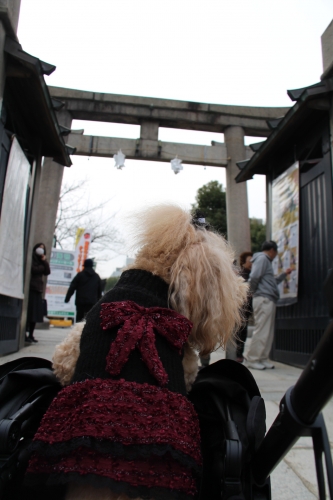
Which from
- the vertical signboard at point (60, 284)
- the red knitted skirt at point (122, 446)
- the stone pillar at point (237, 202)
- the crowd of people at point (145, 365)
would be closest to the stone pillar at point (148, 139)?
the stone pillar at point (237, 202)

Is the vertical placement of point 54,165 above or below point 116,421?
above

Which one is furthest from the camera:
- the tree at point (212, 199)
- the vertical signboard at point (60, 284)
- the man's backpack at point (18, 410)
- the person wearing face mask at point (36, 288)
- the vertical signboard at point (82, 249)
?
the tree at point (212, 199)

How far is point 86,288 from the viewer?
7480mm

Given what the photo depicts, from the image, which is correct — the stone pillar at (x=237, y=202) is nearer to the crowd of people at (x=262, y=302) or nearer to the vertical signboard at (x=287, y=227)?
the vertical signboard at (x=287, y=227)

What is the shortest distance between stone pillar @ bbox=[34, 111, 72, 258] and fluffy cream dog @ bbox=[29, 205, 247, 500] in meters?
9.35

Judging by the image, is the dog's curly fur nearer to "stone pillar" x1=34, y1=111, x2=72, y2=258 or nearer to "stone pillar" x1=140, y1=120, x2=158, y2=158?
"stone pillar" x1=34, y1=111, x2=72, y2=258

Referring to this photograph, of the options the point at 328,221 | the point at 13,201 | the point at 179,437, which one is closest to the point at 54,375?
the point at 179,437

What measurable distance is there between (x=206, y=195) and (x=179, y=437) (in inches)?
956

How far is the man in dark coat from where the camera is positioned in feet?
24.5

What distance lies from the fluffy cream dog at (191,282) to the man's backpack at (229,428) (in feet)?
0.38

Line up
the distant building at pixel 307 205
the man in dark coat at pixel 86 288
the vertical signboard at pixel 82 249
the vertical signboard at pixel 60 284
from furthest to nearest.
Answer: the vertical signboard at pixel 82 249, the vertical signboard at pixel 60 284, the man in dark coat at pixel 86 288, the distant building at pixel 307 205

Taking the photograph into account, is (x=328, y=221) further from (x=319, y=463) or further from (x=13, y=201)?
(x=319, y=463)

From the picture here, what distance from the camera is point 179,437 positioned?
104cm

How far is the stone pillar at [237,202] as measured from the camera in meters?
10.6
